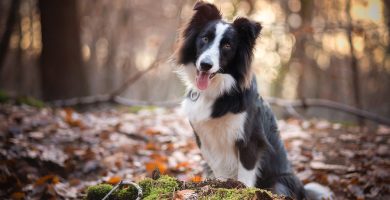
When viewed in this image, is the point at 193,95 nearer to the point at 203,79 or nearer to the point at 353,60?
the point at 203,79

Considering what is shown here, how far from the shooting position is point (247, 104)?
170 inches

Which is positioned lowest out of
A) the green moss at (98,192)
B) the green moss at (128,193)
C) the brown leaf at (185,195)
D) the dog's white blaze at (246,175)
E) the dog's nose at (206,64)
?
the dog's white blaze at (246,175)

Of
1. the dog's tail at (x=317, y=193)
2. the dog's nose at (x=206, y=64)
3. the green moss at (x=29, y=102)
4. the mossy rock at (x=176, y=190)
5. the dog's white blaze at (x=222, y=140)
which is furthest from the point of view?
the green moss at (x=29, y=102)

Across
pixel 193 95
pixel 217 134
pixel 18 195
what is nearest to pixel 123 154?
pixel 18 195

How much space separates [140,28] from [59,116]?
68.6ft

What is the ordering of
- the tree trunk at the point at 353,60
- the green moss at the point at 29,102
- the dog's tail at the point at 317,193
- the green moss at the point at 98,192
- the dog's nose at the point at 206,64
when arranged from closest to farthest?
the green moss at the point at 98,192 → the dog's nose at the point at 206,64 → the dog's tail at the point at 317,193 → the green moss at the point at 29,102 → the tree trunk at the point at 353,60

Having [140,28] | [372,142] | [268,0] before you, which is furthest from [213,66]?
[140,28]

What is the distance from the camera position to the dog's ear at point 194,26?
456 centimetres

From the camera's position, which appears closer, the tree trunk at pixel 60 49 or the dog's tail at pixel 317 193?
the dog's tail at pixel 317 193

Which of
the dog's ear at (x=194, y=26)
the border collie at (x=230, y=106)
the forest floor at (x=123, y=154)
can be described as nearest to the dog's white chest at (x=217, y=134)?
the border collie at (x=230, y=106)

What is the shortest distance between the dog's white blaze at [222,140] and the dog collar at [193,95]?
292mm

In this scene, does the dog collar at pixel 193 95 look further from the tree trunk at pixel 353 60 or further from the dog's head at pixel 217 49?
the tree trunk at pixel 353 60

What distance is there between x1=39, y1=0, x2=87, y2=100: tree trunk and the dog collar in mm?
6373

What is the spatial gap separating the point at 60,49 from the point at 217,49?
693cm
